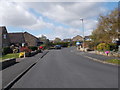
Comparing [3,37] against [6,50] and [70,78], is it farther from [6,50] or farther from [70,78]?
[70,78]

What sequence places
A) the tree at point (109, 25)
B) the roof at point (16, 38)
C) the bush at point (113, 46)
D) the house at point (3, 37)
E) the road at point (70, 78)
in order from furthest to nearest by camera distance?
the roof at point (16, 38)
the house at point (3, 37)
the bush at point (113, 46)
the tree at point (109, 25)
the road at point (70, 78)

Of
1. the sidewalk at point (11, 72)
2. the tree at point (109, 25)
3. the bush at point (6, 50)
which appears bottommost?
the sidewalk at point (11, 72)

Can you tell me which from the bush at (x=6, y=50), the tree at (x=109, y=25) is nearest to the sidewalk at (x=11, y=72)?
the tree at (x=109, y=25)

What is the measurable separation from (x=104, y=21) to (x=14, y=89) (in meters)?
15.3

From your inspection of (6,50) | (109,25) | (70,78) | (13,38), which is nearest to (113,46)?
(109,25)

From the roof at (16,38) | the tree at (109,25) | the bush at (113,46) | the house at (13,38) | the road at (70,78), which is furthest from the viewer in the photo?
the roof at (16,38)

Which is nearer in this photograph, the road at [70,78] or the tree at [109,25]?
the road at [70,78]

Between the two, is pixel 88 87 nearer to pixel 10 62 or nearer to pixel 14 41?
pixel 10 62

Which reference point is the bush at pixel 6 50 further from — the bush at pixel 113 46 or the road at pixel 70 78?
the road at pixel 70 78

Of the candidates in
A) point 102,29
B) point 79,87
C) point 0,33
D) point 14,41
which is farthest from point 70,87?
point 14,41

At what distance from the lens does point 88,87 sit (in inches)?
275

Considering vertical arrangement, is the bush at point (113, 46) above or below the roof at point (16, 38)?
below

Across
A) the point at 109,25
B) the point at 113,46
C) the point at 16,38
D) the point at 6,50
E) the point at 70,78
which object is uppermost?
the point at 16,38

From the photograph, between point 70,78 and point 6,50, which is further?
point 6,50
